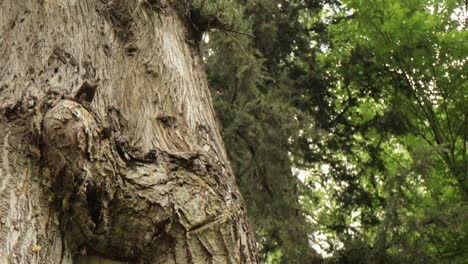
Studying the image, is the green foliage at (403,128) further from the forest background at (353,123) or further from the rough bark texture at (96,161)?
the rough bark texture at (96,161)

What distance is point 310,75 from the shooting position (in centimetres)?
910

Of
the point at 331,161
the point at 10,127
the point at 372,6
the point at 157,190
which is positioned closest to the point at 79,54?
the point at 10,127

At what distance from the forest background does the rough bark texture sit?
2.77m

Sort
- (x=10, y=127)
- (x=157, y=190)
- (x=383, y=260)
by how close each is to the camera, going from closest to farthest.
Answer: (x=10, y=127), (x=157, y=190), (x=383, y=260)

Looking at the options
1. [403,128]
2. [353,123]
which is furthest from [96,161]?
[353,123]

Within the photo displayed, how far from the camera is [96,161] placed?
7.38 feet

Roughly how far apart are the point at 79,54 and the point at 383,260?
4819 mm

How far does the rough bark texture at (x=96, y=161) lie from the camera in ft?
6.99

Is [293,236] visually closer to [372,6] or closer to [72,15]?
[372,6]

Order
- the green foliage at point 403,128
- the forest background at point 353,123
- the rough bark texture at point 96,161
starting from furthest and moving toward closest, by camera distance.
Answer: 1. the forest background at point 353,123
2. the green foliage at point 403,128
3. the rough bark texture at point 96,161

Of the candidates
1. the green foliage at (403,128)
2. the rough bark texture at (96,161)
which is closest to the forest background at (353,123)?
the green foliage at (403,128)

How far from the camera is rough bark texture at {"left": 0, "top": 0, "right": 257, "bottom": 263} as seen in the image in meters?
2.13

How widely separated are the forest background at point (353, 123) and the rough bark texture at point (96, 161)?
9.09ft

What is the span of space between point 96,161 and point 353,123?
7.99 metres
